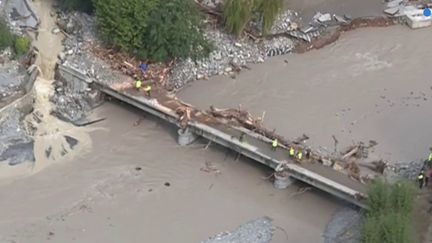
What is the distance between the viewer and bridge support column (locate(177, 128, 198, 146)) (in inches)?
1057

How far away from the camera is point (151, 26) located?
2838 centimetres

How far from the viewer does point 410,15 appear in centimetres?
3306

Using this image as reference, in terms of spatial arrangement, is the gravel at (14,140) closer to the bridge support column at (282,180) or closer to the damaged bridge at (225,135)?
the damaged bridge at (225,135)

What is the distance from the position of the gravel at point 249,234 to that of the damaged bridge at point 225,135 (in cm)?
197

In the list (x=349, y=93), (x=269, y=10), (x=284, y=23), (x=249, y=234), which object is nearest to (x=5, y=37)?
(x=269, y=10)

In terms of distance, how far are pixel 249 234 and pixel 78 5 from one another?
11564 mm

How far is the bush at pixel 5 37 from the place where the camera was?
2866 cm

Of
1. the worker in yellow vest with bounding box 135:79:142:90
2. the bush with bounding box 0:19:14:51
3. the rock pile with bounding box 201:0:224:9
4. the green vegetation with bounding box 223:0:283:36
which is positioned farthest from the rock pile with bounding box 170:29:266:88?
the bush with bounding box 0:19:14:51

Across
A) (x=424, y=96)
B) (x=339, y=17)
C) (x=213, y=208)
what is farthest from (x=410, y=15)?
(x=213, y=208)

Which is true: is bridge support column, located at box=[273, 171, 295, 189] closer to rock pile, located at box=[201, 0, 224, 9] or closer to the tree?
the tree

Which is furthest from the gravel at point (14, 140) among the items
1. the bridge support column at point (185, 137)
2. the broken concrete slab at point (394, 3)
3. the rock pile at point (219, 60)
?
the broken concrete slab at point (394, 3)

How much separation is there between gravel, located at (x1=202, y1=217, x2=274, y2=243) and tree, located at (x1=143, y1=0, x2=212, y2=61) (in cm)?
727

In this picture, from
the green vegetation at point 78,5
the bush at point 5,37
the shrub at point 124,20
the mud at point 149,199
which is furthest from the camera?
the green vegetation at point 78,5

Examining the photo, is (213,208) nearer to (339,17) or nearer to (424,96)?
(424,96)
